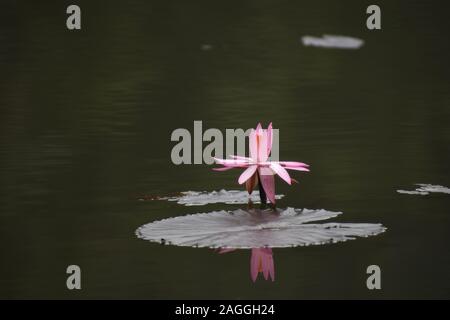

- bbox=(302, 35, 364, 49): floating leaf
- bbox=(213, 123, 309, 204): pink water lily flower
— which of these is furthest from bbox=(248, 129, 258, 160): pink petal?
bbox=(302, 35, 364, 49): floating leaf

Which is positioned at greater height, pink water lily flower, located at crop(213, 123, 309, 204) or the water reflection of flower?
pink water lily flower, located at crop(213, 123, 309, 204)

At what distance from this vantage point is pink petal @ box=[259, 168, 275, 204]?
9.41 ft

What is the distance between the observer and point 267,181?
9.46 ft

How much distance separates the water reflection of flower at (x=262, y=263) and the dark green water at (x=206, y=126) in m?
0.03

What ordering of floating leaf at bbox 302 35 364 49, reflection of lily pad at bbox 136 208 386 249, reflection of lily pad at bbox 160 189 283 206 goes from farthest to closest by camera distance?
floating leaf at bbox 302 35 364 49
reflection of lily pad at bbox 160 189 283 206
reflection of lily pad at bbox 136 208 386 249

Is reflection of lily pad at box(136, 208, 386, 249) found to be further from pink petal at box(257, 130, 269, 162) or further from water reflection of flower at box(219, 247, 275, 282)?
pink petal at box(257, 130, 269, 162)

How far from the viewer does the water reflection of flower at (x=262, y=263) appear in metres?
2.62

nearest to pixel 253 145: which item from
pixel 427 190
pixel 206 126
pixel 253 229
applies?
pixel 253 229

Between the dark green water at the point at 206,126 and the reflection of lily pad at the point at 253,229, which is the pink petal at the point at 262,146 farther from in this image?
the dark green water at the point at 206,126

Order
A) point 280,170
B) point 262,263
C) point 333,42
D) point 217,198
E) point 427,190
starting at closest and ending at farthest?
point 262,263, point 280,170, point 217,198, point 427,190, point 333,42

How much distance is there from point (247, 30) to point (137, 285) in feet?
24.1

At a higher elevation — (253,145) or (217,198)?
(253,145)

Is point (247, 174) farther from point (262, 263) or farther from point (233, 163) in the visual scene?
point (262, 263)

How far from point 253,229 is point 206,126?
2618 mm
